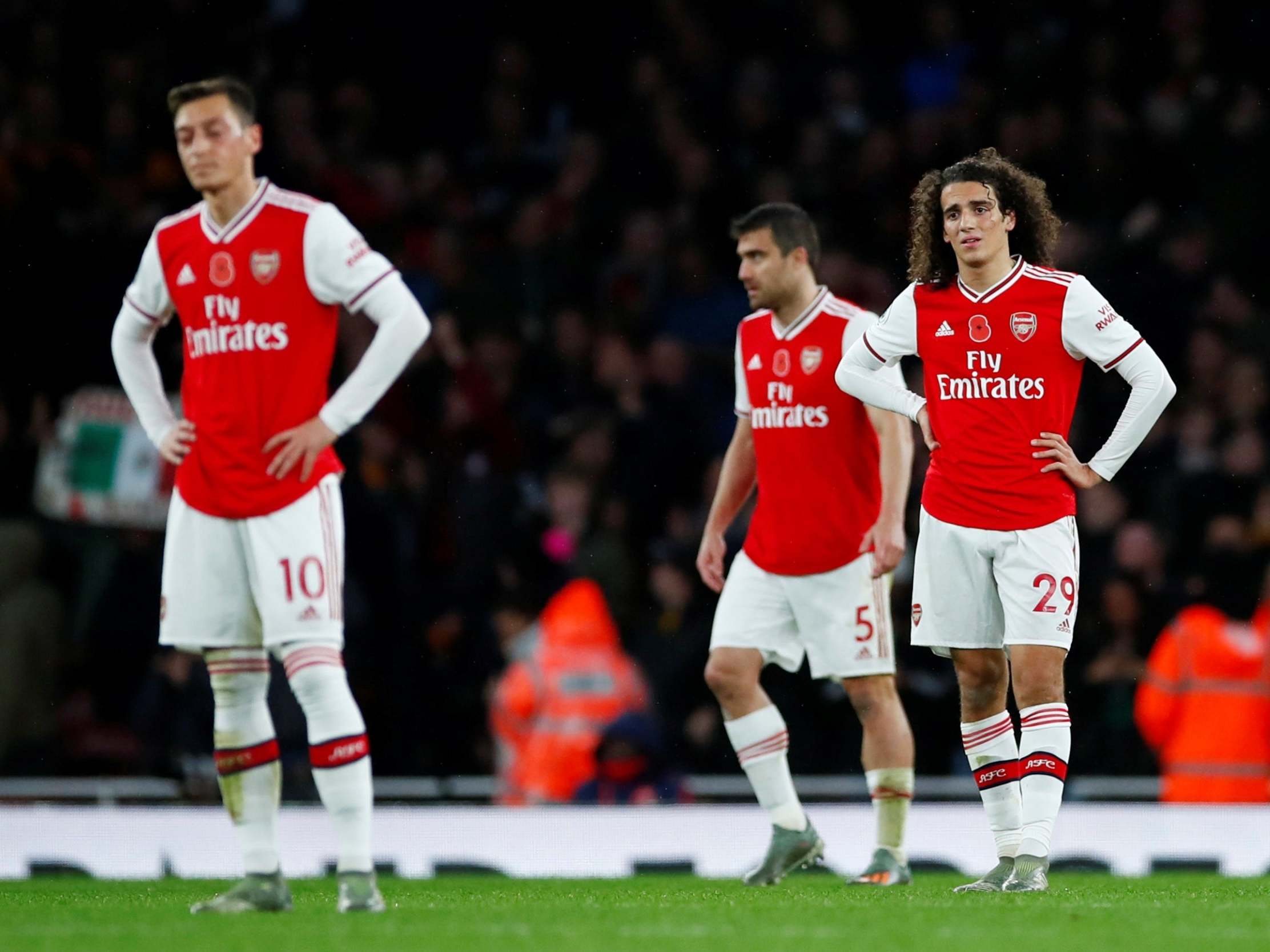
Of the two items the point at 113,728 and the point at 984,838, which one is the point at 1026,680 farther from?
the point at 113,728

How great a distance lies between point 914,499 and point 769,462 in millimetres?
4027

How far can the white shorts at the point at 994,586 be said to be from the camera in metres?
6.85

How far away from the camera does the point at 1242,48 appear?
48.0 ft

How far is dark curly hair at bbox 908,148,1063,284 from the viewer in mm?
7137

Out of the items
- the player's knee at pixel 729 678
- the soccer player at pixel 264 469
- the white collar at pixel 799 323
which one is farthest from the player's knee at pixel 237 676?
the white collar at pixel 799 323

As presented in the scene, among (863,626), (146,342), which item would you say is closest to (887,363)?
(863,626)

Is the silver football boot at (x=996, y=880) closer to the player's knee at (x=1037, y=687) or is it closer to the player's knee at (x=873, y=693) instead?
the player's knee at (x=1037, y=687)

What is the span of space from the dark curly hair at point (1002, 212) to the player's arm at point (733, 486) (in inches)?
45.9

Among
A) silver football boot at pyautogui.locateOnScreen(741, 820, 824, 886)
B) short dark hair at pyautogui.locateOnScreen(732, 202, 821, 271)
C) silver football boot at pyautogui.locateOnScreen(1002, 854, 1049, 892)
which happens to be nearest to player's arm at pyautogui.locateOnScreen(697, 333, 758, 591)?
short dark hair at pyautogui.locateOnScreen(732, 202, 821, 271)

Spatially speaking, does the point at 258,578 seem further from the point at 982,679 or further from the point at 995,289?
the point at 995,289

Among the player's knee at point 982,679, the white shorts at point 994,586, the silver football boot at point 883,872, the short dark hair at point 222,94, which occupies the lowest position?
the silver football boot at point 883,872

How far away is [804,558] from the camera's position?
8000 mm

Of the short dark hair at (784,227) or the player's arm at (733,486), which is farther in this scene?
the player's arm at (733,486)

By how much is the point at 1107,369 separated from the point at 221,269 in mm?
2914
